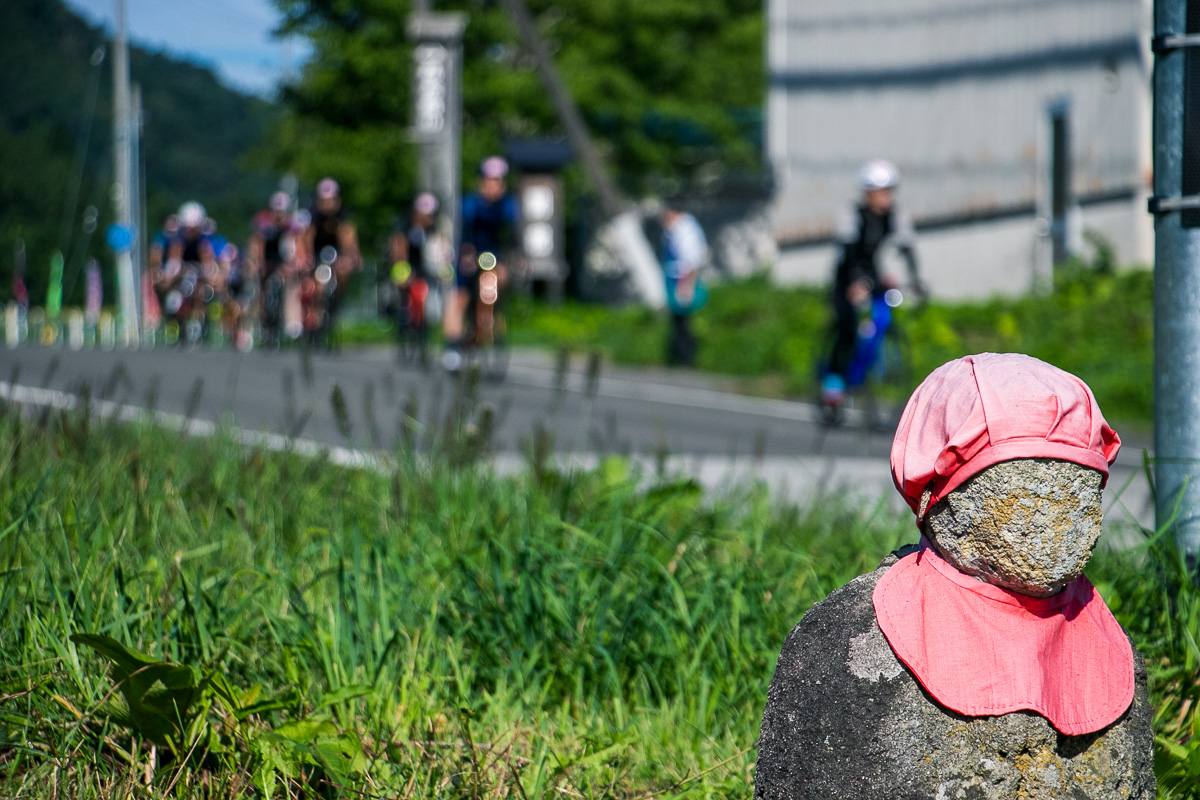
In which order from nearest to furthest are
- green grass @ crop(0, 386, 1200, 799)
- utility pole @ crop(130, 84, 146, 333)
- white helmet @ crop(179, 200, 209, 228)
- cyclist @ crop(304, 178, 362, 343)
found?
green grass @ crop(0, 386, 1200, 799), utility pole @ crop(130, 84, 146, 333), cyclist @ crop(304, 178, 362, 343), white helmet @ crop(179, 200, 209, 228)

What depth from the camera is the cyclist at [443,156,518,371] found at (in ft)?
42.7

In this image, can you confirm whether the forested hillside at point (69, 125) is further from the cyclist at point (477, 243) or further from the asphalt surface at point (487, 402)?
the cyclist at point (477, 243)

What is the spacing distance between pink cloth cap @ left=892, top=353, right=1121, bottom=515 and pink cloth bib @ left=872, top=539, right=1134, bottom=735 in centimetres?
13

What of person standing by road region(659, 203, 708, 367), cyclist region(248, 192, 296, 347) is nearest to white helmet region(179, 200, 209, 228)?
cyclist region(248, 192, 296, 347)

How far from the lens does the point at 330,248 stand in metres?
16.6

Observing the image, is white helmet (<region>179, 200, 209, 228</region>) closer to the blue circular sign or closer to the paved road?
the paved road

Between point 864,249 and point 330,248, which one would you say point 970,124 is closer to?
point 330,248

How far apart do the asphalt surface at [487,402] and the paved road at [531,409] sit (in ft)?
0.06

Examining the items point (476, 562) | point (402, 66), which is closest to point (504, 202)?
point (476, 562)

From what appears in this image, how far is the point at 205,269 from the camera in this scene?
21156 mm

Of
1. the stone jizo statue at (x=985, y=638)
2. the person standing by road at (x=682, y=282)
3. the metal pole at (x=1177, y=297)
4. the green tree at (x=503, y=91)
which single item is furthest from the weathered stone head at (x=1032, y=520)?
the green tree at (x=503, y=91)

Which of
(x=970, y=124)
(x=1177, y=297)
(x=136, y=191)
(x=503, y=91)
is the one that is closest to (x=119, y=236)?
(x=136, y=191)

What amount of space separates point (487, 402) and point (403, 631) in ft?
15.6

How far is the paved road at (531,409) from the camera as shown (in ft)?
15.1
